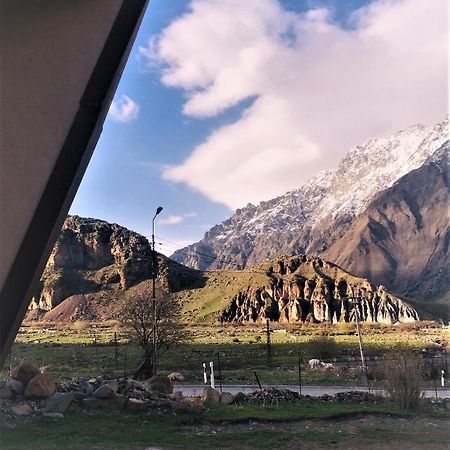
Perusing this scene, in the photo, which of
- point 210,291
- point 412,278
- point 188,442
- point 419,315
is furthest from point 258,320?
point 188,442

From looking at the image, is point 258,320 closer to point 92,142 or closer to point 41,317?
point 41,317

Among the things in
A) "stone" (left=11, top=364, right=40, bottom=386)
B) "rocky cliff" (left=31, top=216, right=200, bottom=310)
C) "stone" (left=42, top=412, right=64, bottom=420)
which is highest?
"rocky cliff" (left=31, top=216, right=200, bottom=310)

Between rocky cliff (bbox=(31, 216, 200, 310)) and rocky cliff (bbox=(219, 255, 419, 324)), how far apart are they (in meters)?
13.7

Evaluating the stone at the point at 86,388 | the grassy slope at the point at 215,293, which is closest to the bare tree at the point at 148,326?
the stone at the point at 86,388

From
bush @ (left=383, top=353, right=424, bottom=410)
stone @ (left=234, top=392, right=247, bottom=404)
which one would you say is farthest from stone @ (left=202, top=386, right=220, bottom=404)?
bush @ (left=383, top=353, right=424, bottom=410)

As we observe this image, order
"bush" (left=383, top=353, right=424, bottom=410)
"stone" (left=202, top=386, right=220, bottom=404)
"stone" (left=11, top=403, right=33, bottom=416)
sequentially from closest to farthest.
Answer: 1. "stone" (left=11, top=403, right=33, bottom=416)
2. "bush" (left=383, top=353, right=424, bottom=410)
3. "stone" (left=202, top=386, right=220, bottom=404)

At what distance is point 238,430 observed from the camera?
9383 millimetres

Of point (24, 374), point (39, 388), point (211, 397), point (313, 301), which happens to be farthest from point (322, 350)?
point (313, 301)

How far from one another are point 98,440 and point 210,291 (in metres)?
97.1

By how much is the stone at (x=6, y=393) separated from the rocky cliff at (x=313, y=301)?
86.2 meters

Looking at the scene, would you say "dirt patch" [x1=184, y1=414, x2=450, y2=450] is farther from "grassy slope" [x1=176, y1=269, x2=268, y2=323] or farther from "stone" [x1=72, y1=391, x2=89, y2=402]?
"grassy slope" [x1=176, y1=269, x2=268, y2=323]

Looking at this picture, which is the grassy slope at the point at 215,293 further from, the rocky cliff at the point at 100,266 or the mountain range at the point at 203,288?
the rocky cliff at the point at 100,266

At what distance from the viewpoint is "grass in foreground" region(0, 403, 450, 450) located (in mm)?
8016

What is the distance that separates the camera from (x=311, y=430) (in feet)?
30.9
